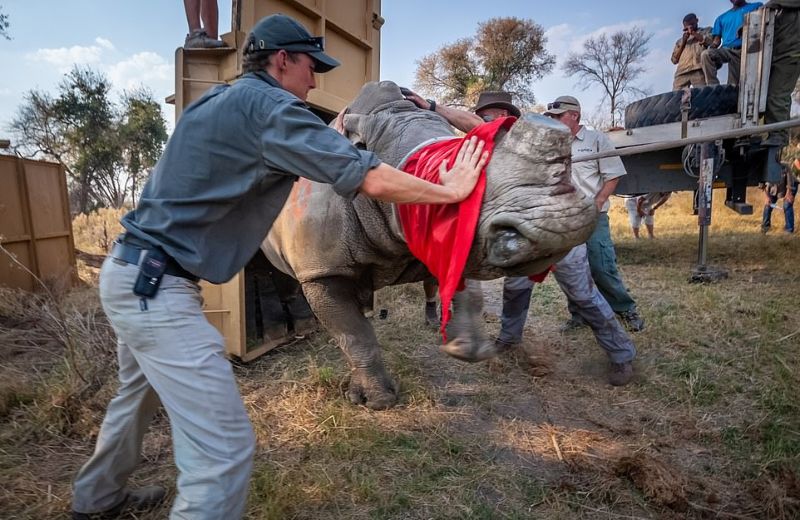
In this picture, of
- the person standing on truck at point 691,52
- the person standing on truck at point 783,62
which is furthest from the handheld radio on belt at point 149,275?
the person standing on truck at point 691,52

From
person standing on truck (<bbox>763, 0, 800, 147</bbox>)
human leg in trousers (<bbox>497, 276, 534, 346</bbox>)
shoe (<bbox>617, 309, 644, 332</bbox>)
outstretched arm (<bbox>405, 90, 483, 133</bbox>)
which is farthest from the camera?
person standing on truck (<bbox>763, 0, 800, 147</bbox>)

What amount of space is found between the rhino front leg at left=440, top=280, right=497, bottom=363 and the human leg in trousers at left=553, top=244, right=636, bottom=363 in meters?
1.51

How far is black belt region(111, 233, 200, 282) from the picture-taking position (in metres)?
1.95

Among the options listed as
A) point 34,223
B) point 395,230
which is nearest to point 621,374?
point 395,230

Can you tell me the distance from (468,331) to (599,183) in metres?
2.94

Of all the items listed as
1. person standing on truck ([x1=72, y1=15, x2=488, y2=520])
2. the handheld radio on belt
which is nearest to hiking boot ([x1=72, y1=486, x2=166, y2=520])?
person standing on truck ([x1=72, y1=15, x2=488, y2=520])

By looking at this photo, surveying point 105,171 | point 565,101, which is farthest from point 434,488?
point 105,171

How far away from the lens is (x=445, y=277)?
200 centimetres

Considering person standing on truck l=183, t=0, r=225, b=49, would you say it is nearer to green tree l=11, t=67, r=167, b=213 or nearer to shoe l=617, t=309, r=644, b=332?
shoe l=617, t=309, r=644, b=332

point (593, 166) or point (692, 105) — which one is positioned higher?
point (692, 105)

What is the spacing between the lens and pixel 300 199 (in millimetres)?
3248

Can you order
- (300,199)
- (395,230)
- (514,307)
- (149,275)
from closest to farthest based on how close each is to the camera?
(149,275) < (395,230) < (300,199) < (514,307)

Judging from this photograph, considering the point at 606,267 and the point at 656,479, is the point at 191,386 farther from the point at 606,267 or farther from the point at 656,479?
the point at 606,267

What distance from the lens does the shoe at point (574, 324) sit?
5.31 m
